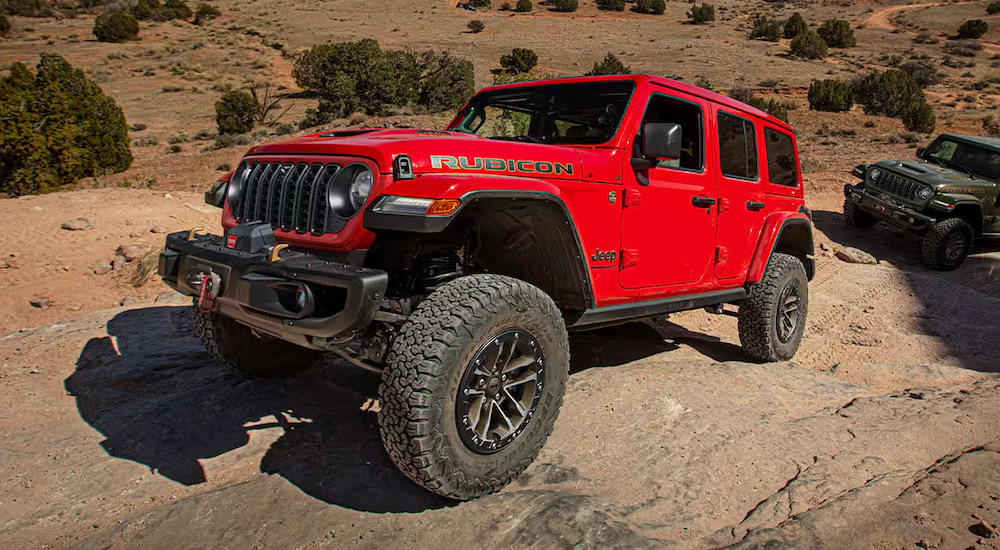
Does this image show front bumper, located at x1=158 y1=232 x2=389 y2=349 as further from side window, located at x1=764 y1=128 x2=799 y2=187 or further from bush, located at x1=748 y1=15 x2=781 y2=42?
bush, located at x1=748 y1=15 x2=781 y2=42

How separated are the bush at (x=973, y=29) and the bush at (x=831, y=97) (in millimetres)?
28459

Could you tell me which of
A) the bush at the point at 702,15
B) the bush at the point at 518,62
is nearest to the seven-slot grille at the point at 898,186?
the bush at the point at 518,62

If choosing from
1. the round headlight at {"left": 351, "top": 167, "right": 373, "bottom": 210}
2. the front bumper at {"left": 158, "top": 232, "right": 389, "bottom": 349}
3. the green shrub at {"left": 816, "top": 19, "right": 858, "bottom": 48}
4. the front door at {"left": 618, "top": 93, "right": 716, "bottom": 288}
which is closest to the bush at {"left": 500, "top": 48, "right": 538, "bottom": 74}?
the green shrub at {"left": 816, "top": 19, "right": 858, "bottom": 48}

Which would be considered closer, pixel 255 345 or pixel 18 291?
pixel 255 345

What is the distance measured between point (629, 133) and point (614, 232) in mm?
605

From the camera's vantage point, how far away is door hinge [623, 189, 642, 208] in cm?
341

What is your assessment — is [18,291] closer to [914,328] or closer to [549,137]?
[549,137]

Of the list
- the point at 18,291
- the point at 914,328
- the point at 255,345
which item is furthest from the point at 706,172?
the point at 18,291

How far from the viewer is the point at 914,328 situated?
697 centimetres

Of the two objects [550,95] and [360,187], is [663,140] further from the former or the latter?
[360,187]

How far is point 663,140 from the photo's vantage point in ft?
10.8

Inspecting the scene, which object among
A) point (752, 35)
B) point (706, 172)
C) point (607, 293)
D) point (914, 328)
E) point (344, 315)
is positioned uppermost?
point (752, 35)

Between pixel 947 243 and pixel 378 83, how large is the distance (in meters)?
20.5

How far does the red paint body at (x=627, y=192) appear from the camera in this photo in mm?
2639
